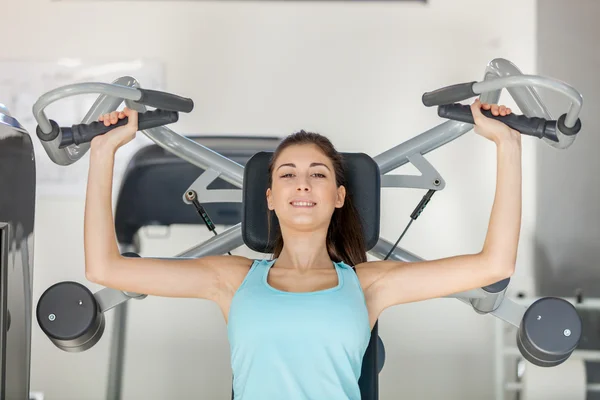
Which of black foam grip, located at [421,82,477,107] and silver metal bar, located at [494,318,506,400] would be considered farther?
silver metal bar, located at [494,318,506,400]

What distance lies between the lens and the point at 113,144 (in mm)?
1624

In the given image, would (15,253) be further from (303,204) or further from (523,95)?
(523,95)

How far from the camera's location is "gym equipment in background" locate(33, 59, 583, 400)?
5.33 ft

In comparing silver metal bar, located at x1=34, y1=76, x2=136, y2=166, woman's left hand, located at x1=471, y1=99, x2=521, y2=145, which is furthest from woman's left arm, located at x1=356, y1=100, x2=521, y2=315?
silver metal bar, located at x1=34, y1=76, x2=136, y2=166

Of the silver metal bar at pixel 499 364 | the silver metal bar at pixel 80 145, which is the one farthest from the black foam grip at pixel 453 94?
the silver metal bar at pixel 499 364

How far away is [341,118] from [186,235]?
2.92ft

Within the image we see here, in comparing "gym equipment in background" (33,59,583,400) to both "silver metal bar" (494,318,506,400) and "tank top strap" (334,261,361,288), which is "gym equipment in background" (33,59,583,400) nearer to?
"tank top strap" (334,261,361,288)

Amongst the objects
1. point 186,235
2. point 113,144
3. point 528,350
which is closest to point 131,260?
point 113,144

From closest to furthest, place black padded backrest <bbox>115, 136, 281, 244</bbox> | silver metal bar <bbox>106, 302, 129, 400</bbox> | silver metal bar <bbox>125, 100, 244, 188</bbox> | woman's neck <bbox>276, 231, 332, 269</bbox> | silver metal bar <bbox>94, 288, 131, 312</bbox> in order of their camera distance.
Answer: woman's neck <bbox>276, 231, 332, 269</bbox> < silver metal bar <bbox>94, 288, 131, 312</bbox> < silver metal bar <bbox>125, 100, 244, 188</bbox> < black padded backrest <bbox>115, 136, 281, 244</bbox> < silver metal bar <bbox>106, 302, 129, 400</bbox>

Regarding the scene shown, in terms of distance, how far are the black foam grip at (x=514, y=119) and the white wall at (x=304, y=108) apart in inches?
71.9

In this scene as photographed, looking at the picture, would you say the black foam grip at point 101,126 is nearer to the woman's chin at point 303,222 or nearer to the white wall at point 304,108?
the woman's chin at point 303,222

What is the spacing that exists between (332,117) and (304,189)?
6.13 feet

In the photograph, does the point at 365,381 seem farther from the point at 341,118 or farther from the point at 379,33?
the point at 379,33

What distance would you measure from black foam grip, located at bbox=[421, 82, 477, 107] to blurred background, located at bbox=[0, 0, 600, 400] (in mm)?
1793
